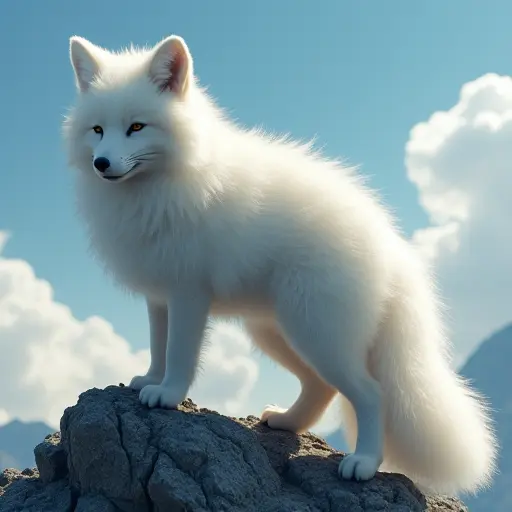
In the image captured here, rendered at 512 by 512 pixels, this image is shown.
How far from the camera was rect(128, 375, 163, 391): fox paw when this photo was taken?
4.89 metres

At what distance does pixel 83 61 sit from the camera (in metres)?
4.80

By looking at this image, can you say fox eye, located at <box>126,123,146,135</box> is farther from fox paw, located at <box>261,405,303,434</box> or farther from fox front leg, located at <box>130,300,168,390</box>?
fox paw, located at <box>261,405,303,434</box>

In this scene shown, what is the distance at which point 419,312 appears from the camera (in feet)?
16.3

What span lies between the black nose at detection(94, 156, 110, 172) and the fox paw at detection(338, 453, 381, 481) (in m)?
2.50

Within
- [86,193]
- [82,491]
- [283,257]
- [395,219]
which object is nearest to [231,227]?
[283,257]

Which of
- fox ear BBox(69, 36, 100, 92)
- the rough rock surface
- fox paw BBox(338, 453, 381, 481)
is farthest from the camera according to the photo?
fox ear BBox(69, 36, 100, 92)

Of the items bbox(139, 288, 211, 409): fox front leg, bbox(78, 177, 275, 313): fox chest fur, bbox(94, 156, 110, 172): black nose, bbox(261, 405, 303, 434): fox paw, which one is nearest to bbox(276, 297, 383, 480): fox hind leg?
bbox(78, 177, 275, 313): fox chest fur

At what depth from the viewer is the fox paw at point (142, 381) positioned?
489cm

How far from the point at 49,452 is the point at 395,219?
309 centimetres

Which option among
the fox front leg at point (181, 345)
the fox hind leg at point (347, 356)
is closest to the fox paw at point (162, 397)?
the fox front leg at point (181, 345)

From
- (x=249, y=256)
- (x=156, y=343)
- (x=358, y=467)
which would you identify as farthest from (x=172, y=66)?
(x=358, y=467)

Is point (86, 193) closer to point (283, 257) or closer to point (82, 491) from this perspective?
point (283, 257)

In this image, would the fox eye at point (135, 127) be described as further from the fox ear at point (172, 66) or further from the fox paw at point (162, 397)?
the fox paw at point (162, 397)

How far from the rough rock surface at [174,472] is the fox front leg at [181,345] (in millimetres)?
106
